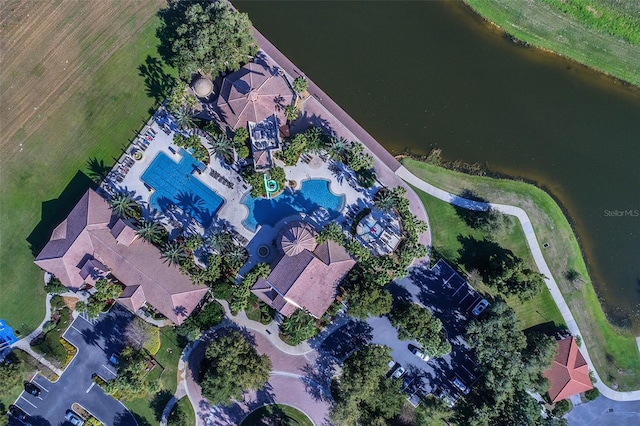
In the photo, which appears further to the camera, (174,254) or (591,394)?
(591,394)

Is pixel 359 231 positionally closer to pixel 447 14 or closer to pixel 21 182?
pixel 447 14

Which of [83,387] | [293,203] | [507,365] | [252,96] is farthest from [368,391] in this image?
[252,96]

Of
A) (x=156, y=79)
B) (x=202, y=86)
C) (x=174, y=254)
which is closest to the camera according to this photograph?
(x=174, y=254)

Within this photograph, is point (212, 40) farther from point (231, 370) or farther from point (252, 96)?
point (231, 370)

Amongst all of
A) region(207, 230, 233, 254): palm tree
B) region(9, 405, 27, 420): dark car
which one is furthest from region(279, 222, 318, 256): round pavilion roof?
region(9, 405, 27, 420): dark car

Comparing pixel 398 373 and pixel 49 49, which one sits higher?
pixel 49 49
